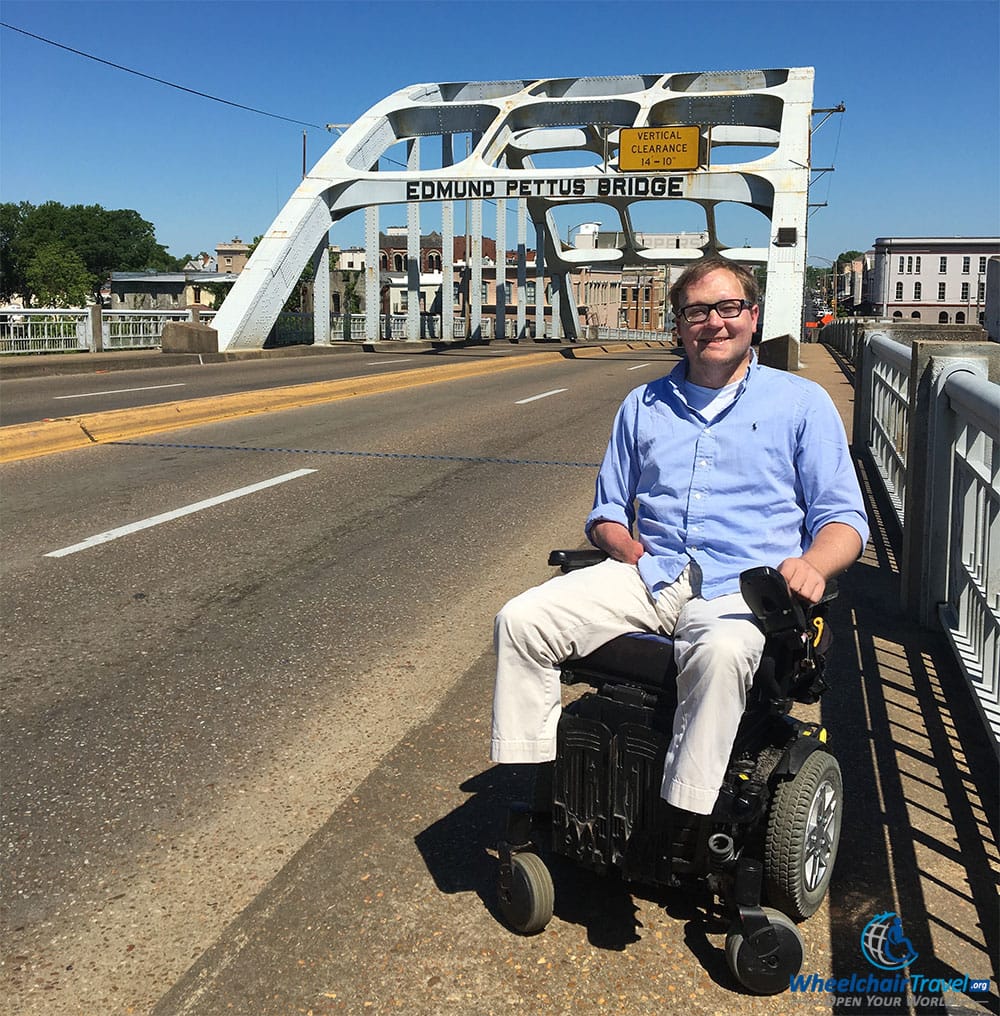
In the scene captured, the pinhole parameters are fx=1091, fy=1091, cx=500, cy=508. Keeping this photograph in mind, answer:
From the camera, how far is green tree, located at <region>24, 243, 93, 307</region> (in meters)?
119

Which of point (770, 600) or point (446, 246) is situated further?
point (446, 246)

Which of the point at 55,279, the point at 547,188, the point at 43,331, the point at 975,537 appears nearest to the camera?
the point at 975,537

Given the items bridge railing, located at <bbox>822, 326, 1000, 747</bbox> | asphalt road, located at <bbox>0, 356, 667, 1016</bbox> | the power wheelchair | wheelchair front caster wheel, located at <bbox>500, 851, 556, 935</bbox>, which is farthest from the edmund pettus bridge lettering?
wheelchair front caster wheel, located at <bbox>500, 851, 556, 935</bbox>

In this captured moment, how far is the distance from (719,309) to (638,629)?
0.92m

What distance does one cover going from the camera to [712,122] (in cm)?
3216

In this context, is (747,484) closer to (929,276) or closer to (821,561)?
(821,561)

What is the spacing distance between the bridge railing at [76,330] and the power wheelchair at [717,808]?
80.0 ft

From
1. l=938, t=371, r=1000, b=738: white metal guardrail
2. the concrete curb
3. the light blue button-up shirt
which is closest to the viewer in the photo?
the light blue button-up shirt

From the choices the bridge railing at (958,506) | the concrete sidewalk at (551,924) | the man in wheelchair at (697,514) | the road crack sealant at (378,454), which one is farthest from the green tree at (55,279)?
the man in wheelchair at (697,514)

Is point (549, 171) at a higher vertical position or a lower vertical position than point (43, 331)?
higher

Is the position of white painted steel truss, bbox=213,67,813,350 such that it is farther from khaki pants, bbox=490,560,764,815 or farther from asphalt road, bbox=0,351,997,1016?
khaki pants, bbox=490,560,764,815

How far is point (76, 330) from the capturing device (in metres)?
26.2

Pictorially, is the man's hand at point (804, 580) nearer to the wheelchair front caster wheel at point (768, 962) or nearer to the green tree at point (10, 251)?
the wheelchair front caster wheel at point (768, 962)

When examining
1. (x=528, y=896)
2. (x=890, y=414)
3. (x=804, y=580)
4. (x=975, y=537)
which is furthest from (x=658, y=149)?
(x=528, y=896)
